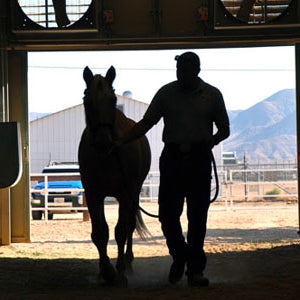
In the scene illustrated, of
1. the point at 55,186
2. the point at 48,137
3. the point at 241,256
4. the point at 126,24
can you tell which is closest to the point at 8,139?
the point at 126,24

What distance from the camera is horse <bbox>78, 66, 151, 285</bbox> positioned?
536 cm

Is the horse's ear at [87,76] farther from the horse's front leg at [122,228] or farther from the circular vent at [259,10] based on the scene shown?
the circular vent at [259,10]

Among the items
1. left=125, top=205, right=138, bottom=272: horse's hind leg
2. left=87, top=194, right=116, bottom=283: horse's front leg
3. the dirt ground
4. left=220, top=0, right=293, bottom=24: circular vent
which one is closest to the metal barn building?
the dirt ground

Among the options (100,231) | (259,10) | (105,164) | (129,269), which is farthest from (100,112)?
(259,10)

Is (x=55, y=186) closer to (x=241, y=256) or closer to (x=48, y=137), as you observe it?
(x=241, y=256)

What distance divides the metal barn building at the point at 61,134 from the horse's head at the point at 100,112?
28.9 m

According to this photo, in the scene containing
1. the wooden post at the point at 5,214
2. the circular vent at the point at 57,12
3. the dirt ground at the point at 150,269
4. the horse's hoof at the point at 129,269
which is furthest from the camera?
the wooden post at the point at 5,214

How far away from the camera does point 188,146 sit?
5.34 m

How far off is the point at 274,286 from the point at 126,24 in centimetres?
542

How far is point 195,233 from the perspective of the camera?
17.8 ft

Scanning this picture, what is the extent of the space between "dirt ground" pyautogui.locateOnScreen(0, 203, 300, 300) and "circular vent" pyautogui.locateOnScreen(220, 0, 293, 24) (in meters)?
3.03

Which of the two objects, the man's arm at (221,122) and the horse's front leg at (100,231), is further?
the horse's front leg at (100,231)

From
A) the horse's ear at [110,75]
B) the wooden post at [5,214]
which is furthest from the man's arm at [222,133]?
the wooden post at [5,214]

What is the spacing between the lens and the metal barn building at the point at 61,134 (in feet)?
114
